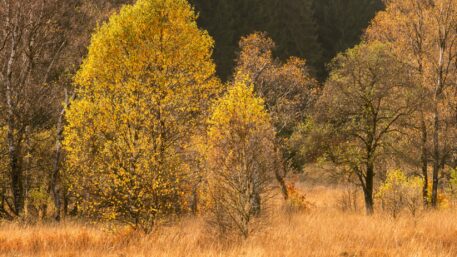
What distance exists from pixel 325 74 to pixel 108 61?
52.5 m

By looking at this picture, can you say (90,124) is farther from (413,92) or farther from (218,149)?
(413,92)

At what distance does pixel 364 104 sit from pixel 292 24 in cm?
4571

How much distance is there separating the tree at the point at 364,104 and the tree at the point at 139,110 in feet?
25.5

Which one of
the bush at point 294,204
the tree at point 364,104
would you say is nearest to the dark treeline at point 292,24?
the bush at point 294,204

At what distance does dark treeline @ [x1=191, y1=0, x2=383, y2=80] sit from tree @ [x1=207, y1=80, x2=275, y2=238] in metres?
38.9

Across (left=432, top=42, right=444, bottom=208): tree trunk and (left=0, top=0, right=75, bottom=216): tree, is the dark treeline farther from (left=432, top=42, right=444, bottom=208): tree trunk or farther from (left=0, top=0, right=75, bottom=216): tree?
(left=0, top=0, right=75, bottom=216): tree

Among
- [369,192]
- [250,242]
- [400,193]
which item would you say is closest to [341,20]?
[369,192]

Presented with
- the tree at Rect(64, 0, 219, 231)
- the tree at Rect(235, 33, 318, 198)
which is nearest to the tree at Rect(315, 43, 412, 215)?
the tree at Rect(235, 33, 318, 198)

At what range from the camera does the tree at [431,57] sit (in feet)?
70.0

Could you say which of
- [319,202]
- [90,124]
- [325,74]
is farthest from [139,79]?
[325,74]

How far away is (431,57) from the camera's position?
22344mm

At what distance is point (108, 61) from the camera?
1479 cm

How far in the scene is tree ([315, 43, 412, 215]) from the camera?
70.0 feet

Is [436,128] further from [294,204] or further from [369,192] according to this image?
[294,204]
